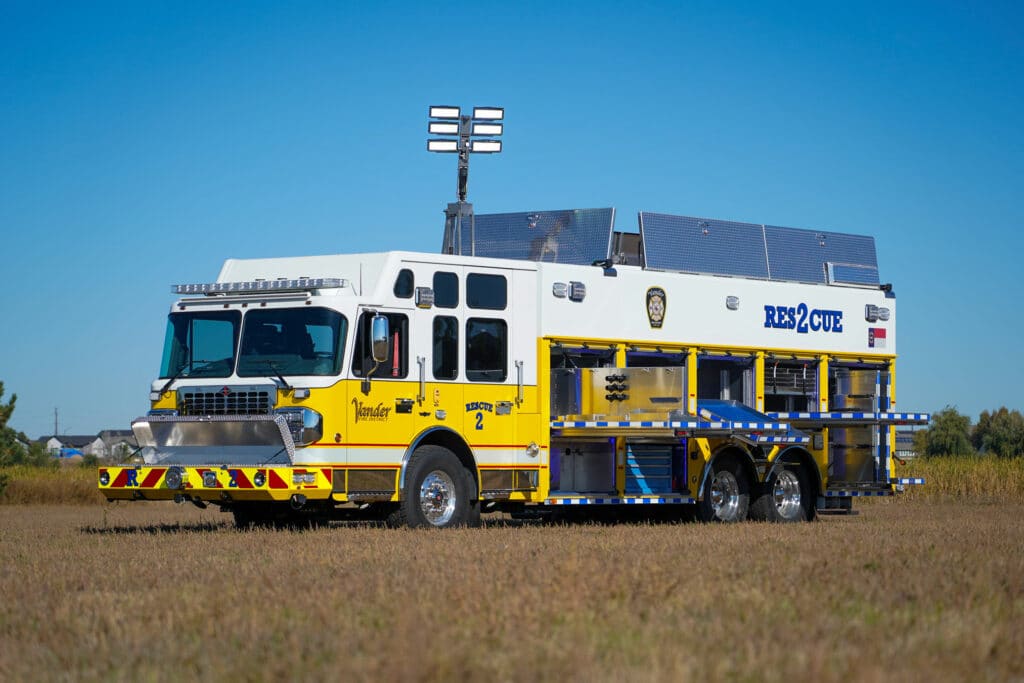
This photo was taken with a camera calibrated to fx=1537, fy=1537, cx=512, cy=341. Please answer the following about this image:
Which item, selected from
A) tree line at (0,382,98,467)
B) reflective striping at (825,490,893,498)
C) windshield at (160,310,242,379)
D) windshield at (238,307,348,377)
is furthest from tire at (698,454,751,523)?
tree line at (0,382,98,467)

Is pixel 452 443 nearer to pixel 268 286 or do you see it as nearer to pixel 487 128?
pixel 268 286

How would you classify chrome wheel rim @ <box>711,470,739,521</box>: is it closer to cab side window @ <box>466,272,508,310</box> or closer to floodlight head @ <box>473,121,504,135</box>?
cab side window @ <box>466,272,508,310</box>

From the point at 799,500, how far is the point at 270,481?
822 centimetres

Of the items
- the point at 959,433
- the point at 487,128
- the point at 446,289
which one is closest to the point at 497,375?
the point at 446,289

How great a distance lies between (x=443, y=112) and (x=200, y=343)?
11325mm

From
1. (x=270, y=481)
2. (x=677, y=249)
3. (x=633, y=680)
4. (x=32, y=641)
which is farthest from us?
(x=677, y=249)

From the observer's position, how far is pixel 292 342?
16.9 metres

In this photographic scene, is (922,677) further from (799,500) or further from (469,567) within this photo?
(799,500)

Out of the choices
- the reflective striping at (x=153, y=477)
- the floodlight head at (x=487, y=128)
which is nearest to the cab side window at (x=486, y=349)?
the reflective striping at (x=153, y=477)

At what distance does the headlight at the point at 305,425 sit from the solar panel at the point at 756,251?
5.61 metres

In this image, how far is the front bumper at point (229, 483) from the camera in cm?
1634

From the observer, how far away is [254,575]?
11328 mm

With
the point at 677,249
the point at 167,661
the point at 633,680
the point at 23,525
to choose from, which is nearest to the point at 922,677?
the point at 633,680

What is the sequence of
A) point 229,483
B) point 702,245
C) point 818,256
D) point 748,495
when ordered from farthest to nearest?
point 818,256, point 702,245, point 748,495, point 229,483
